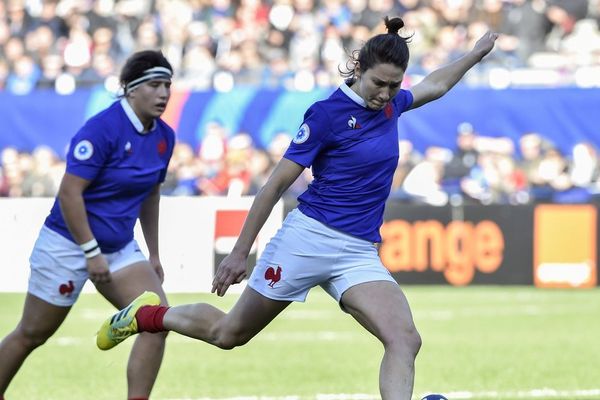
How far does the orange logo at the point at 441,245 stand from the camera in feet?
60.7

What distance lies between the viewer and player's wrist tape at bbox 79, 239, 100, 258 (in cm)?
743

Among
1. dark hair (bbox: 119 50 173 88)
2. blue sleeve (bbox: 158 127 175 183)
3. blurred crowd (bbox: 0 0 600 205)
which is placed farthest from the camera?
blurred crowd (bbox: 0 0 600 205)

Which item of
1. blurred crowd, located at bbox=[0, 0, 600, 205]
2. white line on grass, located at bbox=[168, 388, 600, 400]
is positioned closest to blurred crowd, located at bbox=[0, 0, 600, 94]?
blurred crowd, located at bbox=[0, 0, 600, 205]

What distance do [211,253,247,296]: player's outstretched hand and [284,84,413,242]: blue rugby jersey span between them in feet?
1.77

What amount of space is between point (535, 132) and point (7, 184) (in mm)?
8560

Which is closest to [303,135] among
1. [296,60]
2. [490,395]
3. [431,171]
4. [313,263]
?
[313,263]

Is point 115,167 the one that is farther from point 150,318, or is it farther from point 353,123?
point 353,123

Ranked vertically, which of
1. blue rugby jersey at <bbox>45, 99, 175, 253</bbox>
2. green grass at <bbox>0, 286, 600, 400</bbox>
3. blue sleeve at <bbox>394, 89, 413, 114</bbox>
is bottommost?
green grass at <bbox>0, 286, 600, 400</bbox>

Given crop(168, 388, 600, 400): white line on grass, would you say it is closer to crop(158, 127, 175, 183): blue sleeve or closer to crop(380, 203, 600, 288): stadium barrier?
crop(158, 127, 175, 183): blue sleeve

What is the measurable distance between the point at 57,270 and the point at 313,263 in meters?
1.64

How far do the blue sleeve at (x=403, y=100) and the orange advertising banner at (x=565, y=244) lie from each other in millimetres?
11472

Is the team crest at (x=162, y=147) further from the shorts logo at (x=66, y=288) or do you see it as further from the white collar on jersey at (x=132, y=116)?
the shorts logo at (x=66, y=288)

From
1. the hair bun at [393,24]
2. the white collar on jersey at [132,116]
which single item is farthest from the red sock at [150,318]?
the hair bun at [393,24]

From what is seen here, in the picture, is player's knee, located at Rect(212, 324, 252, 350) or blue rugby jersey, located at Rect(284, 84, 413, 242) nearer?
blue rugby jersey, located at Rect(284, 84, 413, 242)
